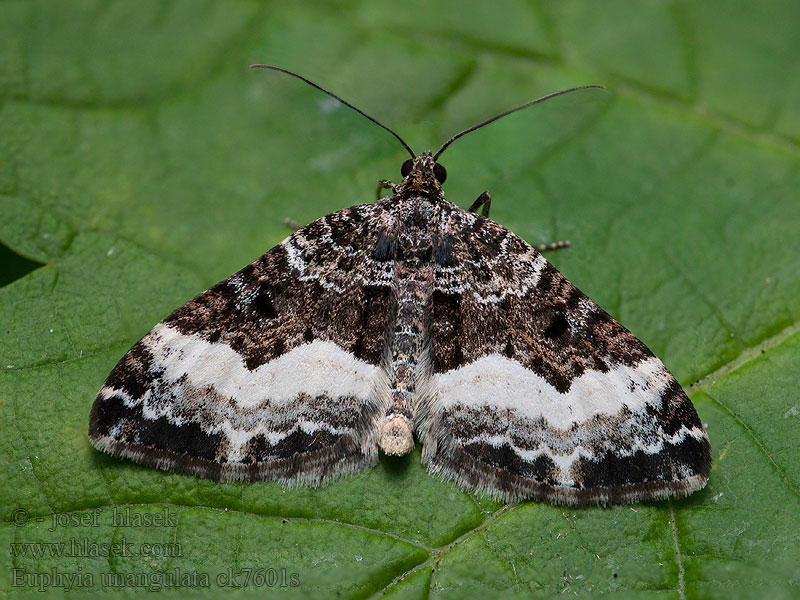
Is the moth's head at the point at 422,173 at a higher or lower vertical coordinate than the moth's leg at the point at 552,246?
higher

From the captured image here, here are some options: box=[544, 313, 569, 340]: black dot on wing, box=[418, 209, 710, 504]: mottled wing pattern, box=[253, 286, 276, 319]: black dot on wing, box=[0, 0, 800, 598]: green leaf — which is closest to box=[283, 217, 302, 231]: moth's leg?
box=[0, 0, 800, 598]: green leaf

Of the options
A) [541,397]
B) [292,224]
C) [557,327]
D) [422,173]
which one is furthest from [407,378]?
[292,224]

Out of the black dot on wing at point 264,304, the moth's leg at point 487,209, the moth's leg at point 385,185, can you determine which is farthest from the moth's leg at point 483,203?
the black dot on wing at point 264,304

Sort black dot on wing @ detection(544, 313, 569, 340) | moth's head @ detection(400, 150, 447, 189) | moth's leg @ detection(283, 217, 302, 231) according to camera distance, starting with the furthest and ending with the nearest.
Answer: moth's leg @ detection(283, 217, 302, 231)
moth's head @ detection(400, 150, 447, 189)
black dot on wing @ detection(544, 313, 569, 340)

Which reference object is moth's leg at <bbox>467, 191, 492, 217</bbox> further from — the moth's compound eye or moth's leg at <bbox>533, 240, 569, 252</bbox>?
moth's leg at <bbox>533, 240, 569, 252</bbox>

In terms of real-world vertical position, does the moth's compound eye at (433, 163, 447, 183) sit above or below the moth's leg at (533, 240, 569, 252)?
above

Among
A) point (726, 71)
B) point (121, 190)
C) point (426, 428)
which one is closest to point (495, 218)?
point (426, 428)

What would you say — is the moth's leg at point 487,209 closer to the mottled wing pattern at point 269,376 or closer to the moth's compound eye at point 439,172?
the moth's compound eye at point 439,172

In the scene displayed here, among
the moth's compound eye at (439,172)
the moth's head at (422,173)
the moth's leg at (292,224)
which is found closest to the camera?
the moth's head at (422,173)
